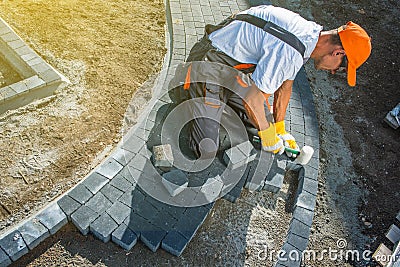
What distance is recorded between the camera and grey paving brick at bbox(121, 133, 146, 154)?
468cm

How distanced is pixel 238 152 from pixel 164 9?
353cm

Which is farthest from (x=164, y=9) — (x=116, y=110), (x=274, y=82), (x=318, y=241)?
(x=318, y=241)

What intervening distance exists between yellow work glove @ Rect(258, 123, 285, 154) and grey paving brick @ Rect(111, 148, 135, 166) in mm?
1523

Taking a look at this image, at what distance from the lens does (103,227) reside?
397cm

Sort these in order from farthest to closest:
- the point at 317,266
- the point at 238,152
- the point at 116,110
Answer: the point at 116,110, the point at 238,152, the point at 317,266

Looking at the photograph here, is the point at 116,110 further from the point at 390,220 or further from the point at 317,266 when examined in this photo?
the point at 390,220

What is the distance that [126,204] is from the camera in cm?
419

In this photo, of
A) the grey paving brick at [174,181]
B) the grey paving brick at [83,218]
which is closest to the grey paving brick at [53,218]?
the grey paving brick at [83,218]

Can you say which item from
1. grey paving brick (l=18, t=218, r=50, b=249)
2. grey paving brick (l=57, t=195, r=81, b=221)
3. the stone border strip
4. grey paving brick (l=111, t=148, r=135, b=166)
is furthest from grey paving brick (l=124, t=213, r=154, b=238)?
the stone border strip

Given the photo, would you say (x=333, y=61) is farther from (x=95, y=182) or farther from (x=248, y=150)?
(x=95, y=182)

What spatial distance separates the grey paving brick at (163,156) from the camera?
4438 millimetres

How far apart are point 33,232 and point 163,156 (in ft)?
4.98

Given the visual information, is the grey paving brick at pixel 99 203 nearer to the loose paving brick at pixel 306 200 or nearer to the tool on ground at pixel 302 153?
the tool on ground at pixel 302 153

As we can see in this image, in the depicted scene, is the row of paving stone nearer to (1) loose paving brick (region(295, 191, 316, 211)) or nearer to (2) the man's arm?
(1) loose paving brick (region(295, 191, 316, 211))
